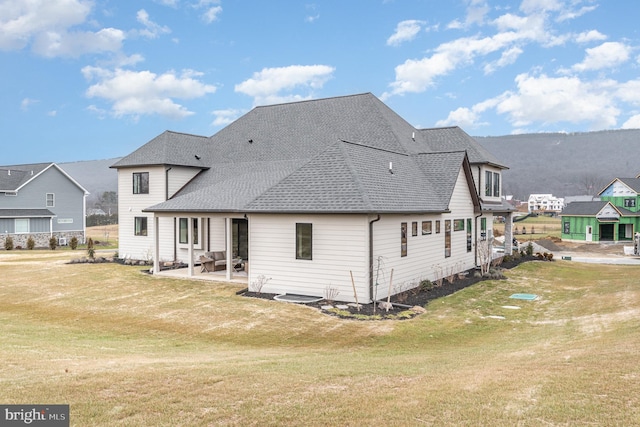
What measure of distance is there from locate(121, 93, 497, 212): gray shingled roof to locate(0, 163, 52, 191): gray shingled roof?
74.9 feet

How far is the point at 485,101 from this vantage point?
7519 centimetres

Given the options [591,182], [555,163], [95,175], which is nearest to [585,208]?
[591,182]

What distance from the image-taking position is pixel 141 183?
82.4 feet

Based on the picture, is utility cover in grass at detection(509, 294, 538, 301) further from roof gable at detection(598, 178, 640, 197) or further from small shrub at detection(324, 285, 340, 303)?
roof gable at detection(598, 178, 640, 197)

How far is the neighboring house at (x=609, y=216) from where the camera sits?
45.6 metres

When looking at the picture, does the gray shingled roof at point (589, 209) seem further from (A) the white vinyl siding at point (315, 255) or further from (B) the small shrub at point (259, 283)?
(B) the small shrub at point (259, 283)

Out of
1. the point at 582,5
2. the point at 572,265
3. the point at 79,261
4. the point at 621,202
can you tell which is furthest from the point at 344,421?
the point at 621,202

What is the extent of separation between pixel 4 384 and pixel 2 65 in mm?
45918

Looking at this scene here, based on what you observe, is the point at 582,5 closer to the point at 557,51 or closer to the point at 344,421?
the point at 557,51

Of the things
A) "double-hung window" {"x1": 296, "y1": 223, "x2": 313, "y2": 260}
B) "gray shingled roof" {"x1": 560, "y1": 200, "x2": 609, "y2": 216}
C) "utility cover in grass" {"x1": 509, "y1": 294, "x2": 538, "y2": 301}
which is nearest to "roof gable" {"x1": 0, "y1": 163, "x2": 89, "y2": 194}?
"double-hung window" {"x1": 296, "y1": 223, "x2": 313, "y2": 260}

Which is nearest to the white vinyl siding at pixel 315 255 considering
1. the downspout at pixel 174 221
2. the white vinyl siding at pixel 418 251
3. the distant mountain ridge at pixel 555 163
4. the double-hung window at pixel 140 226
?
the white vinyl siding at pixel 418 251

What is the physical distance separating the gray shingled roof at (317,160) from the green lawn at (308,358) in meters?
3.76

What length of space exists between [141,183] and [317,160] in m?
12.8

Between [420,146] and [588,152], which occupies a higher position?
[588,152]
